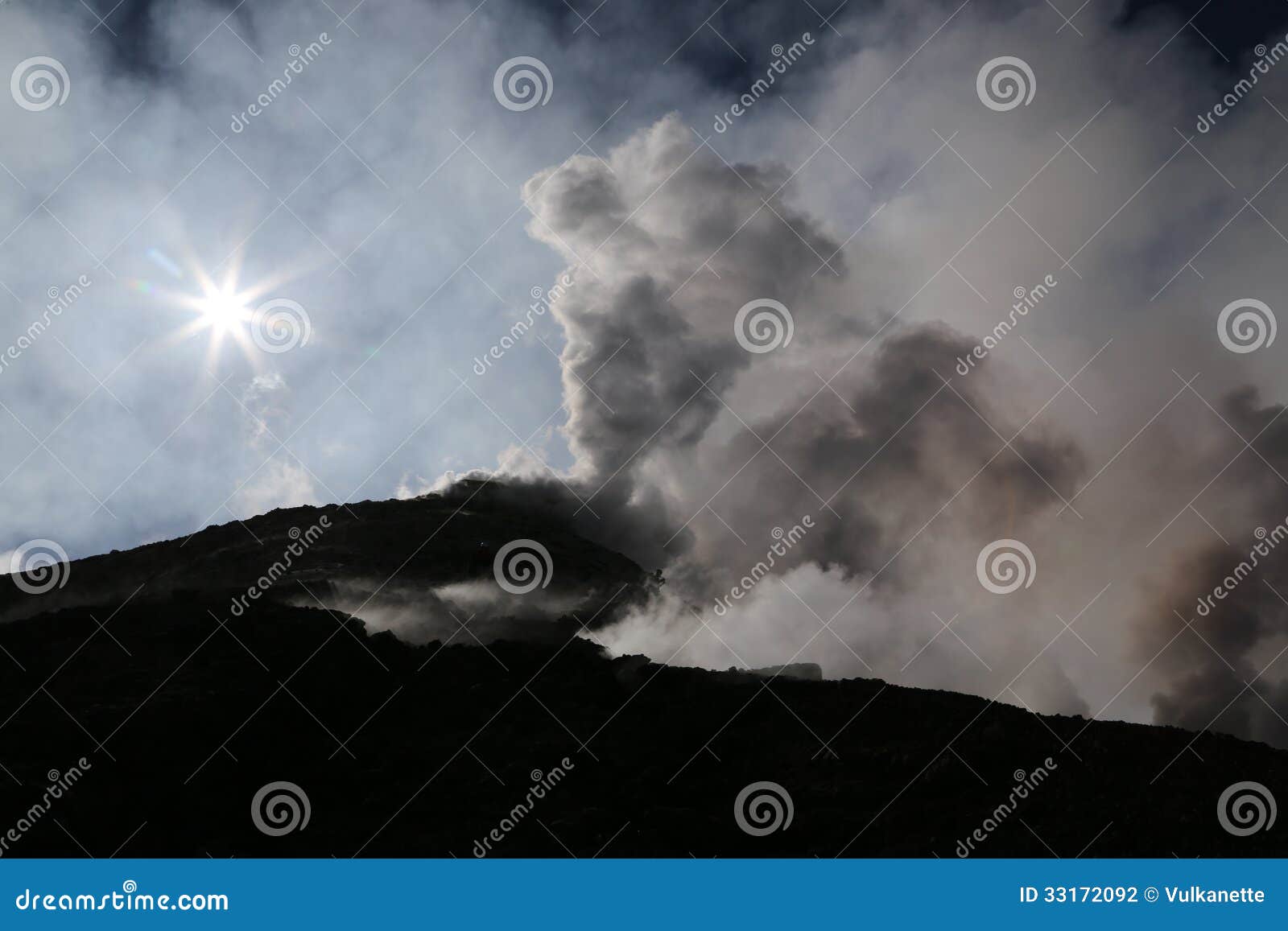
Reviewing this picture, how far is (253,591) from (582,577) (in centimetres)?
2720

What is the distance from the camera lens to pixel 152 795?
134 feet

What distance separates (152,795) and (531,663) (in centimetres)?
2325

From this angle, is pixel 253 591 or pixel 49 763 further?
pixel 253 591

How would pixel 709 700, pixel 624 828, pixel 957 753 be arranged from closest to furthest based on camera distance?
pixel 624 828 < pixel 957 753 < pixel 709 700

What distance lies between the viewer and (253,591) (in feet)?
190

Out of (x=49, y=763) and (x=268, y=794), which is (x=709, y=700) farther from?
(x=49, y=763)

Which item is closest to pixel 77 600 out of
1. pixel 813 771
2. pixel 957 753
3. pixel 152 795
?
pixel 152 795

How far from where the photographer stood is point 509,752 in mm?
47938

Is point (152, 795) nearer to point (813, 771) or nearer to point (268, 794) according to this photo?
point (268, 794)

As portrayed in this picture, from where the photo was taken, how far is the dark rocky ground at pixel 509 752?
129 ft

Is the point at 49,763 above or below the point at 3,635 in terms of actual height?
below

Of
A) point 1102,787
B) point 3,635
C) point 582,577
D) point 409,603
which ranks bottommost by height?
point 1102,787

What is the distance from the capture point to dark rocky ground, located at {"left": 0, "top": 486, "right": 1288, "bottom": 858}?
3941 centimetres

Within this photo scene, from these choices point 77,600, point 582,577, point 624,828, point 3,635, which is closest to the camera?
point 624,828
